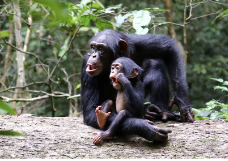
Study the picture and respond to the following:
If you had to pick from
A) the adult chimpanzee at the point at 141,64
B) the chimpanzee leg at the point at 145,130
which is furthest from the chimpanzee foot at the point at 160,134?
the adult chimpanzee at the point at 141,64

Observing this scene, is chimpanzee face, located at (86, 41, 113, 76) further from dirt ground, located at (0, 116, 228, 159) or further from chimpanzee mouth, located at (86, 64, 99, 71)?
dirt ground, located at (0, 116, 228, 159)

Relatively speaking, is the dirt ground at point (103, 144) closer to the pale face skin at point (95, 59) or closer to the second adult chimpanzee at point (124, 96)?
the second adult chimpanzee at point (124, 96)

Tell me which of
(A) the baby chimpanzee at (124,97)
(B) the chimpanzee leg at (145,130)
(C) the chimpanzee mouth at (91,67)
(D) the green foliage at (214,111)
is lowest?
(D) the green foliage at (214,111)

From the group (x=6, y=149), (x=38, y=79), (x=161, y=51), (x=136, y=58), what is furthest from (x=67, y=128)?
(x=38, y=79)

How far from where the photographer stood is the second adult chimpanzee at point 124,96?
3.83m

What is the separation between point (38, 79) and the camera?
32.0 ft

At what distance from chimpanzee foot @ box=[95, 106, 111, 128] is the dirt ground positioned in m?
0.20

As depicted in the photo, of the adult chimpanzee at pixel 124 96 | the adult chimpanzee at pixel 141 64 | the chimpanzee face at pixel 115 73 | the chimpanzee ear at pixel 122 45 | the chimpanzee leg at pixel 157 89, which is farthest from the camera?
the chimpanzee leg at pixel 157 89

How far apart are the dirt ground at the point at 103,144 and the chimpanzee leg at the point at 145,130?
14 centimetres

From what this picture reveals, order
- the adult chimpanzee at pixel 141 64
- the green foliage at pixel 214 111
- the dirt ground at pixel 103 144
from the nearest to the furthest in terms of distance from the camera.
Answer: the dirt ground at pixel 103 144 → the adult chimpanzee at pixel 141 64 → the green foliage at pixel 214 111

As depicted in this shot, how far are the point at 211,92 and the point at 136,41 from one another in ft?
22.7

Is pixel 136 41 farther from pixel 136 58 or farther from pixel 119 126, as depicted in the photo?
pixel 119 126

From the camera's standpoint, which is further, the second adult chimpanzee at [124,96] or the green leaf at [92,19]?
the green leaf at [92,19]

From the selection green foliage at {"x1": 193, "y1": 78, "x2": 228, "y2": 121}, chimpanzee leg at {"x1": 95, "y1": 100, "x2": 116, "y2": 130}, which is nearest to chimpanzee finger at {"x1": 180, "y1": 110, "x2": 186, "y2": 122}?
green foliage at {"x1": 193, "y1": 78, "x2": 228, "y2": 121}
